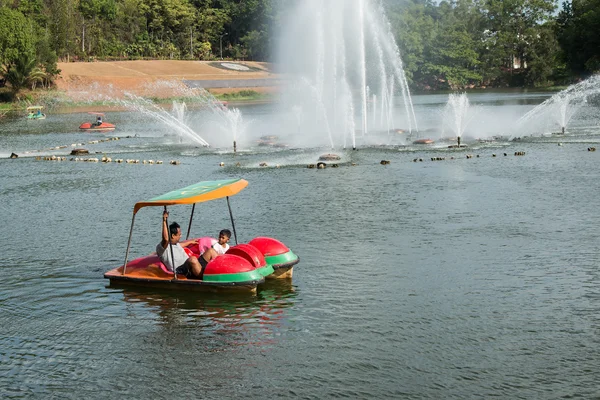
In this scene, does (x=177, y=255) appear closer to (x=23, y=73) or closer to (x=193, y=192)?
(x=193, y=192)

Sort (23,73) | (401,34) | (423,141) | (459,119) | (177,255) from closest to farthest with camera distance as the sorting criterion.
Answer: (177,255), (423,141), (459,119), (23,73), (401,34)

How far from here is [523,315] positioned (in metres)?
18.1

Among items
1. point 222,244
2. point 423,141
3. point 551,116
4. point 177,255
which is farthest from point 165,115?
point 177,255

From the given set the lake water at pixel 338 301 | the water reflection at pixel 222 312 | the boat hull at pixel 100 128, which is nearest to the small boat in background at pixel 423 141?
the lake water at pixel 338 301

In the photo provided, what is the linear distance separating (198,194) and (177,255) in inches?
63.6

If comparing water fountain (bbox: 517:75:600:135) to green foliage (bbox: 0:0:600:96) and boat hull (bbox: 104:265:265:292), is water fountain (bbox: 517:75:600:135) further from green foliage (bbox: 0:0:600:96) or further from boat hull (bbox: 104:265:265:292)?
green foliage (bbox: 0:0:600:96)

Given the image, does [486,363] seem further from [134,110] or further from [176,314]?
[134,110]

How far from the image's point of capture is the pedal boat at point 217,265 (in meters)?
19.6

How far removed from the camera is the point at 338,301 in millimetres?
19531

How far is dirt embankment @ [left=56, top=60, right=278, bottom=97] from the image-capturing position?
407ft

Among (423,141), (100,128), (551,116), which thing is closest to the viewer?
(423,141)

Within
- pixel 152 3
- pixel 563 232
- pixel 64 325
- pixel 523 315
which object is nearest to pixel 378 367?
pixel 523 315

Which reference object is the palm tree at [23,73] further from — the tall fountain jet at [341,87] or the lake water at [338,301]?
the lake water at [338,301]

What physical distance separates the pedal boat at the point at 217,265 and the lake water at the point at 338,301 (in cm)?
37
